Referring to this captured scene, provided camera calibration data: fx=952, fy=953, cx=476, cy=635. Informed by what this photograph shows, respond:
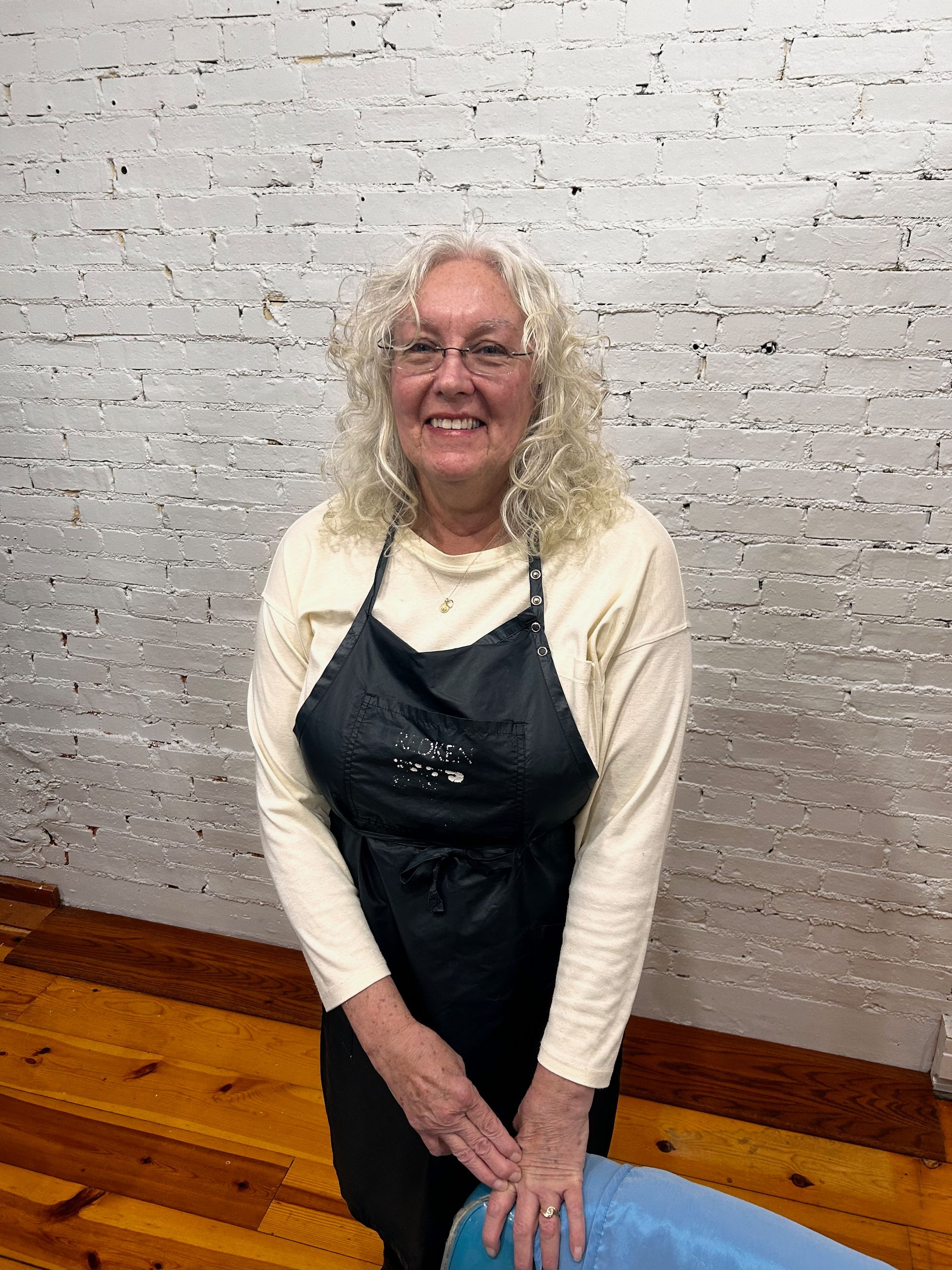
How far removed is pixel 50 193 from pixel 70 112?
0.59ft

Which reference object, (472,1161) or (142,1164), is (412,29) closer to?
(472,1161)

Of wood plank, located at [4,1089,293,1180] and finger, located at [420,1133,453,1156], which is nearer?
finger, located at [420,1133,453,1156]

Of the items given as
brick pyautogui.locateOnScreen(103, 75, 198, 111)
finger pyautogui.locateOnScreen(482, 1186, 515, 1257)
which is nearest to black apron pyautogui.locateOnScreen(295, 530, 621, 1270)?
finger pyautogui.locateOnScreen(482, 1186, 515, 1257)

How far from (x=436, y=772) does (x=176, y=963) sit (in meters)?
1.65

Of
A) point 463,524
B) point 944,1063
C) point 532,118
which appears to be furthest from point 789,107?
point 944,1063

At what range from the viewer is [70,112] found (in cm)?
208

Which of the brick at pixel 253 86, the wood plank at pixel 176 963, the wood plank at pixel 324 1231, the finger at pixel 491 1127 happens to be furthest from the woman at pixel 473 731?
the wood plank at pixel 176 963

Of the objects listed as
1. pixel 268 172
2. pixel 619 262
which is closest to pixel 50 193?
pixel 268 172

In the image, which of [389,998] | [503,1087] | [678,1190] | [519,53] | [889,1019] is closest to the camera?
[678,1190]

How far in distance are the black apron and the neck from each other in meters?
0.10

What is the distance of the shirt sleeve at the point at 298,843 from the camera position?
136cm

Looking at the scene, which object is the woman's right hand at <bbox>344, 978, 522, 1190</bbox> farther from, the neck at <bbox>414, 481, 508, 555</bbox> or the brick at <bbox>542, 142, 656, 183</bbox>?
the brick at <bbox>542, 142, 656, 183</bbox>

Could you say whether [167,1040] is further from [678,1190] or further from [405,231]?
[405,231]

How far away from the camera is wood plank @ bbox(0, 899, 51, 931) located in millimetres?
2748
